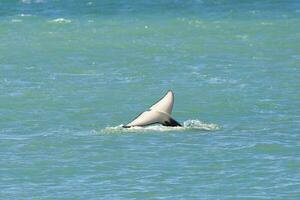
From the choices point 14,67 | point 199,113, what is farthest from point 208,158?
point 14,67

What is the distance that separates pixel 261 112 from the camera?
3400 centimetres

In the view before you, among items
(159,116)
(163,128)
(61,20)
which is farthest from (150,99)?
(61,20)

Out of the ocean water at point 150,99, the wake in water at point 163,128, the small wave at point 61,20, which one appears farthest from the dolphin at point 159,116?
the small wave at point 61,20

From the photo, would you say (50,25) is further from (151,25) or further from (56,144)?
(56,144)

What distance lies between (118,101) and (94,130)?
3972 millimetres

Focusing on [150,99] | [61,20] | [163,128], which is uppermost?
[163,128]

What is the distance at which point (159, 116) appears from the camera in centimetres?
3170

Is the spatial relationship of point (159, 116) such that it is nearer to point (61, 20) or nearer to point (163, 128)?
point (163, 128)

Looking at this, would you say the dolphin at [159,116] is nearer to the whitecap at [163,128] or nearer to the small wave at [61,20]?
the whitecap at [163,128]

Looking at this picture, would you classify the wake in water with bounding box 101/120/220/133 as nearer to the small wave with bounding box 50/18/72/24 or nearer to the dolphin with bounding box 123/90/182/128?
the dolphin with bounding box 123/90/182/128

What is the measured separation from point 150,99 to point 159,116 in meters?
4.44

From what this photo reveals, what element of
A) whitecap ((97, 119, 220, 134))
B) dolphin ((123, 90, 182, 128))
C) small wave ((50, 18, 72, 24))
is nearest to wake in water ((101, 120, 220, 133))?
whitecap ((97, 119, 220, 134))

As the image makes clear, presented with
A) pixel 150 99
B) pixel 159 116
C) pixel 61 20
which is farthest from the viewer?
pixel 61 20

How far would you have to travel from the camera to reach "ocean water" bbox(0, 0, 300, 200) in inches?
1069
